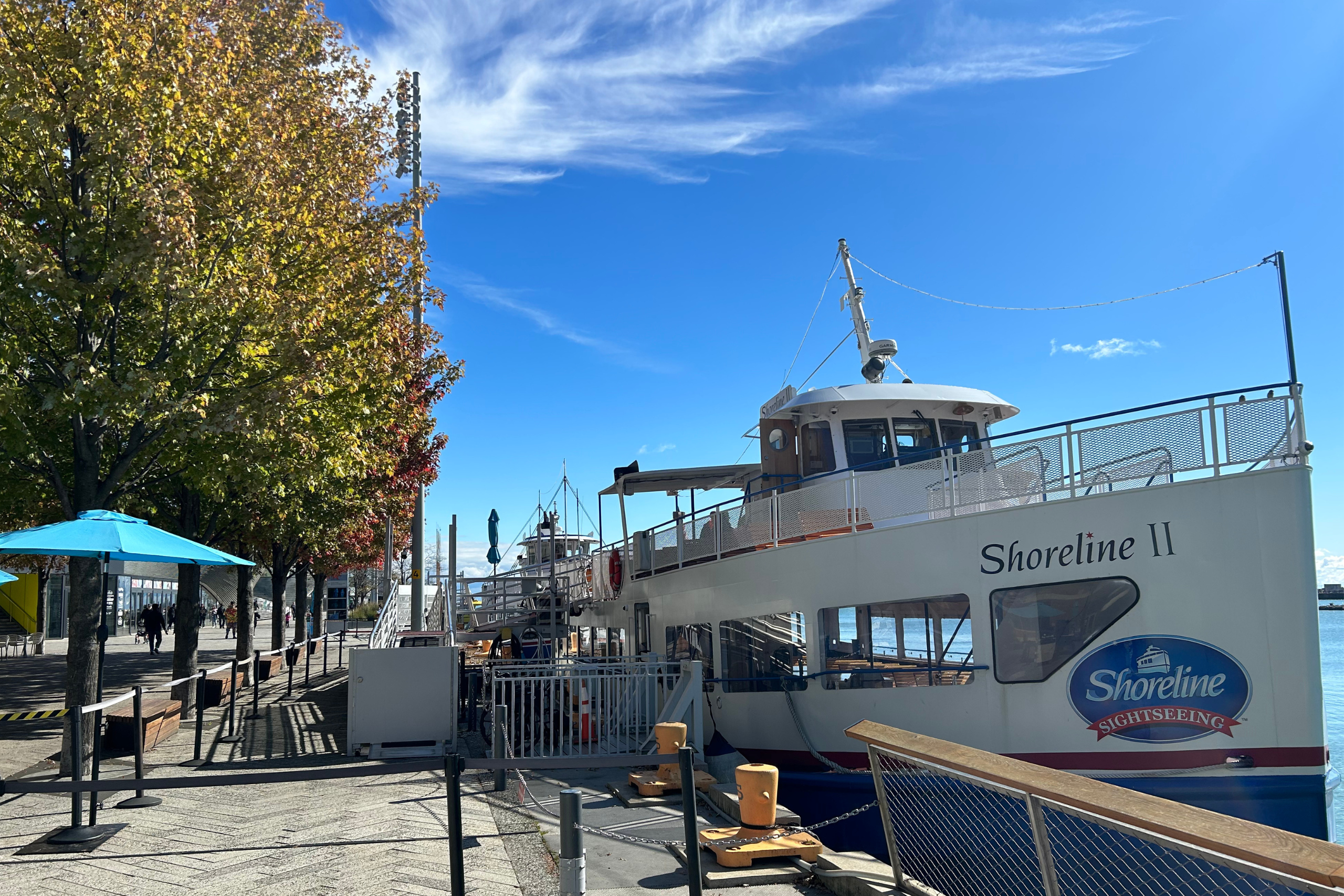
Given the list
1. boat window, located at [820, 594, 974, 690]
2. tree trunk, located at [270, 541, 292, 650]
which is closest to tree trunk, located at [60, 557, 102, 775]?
boat window, located at [820, 594, 974, 690]

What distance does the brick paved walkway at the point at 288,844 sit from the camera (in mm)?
6105

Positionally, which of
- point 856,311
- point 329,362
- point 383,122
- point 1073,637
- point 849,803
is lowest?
point 849,803

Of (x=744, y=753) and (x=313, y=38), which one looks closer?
(x=744, y=753)

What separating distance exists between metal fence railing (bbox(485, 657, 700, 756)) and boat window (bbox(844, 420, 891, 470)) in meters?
3.64

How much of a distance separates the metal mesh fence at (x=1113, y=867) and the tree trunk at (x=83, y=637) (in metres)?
9.18

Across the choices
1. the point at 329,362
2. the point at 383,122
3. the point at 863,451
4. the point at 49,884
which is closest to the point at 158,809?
the point at 49,884

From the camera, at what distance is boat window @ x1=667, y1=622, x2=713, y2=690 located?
42.7 ft

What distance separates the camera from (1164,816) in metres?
3.98

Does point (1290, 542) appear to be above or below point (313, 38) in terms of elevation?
below

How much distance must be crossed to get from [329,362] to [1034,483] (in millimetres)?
8241

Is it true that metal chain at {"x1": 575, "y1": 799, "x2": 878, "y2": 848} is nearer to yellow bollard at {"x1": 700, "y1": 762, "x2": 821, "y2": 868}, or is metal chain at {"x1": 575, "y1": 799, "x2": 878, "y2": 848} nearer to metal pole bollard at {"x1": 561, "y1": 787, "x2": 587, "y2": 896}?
yellow bollard at {"x1": 700, "y1": 762, "x2": 821, "y2": 868}

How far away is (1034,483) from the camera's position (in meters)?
8.87

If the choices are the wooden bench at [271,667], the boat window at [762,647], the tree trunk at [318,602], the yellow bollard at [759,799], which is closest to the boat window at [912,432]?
the boat window at [762,647]

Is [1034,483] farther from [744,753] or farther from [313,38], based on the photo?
[313,38]
